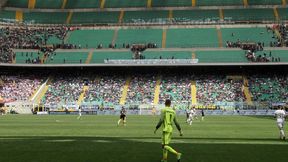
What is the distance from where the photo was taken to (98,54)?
8306cm

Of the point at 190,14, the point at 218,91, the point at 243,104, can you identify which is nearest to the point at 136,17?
the point at 190,14

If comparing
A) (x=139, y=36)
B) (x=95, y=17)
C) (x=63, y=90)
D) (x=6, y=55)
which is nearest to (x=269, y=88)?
(x=139, y=36)

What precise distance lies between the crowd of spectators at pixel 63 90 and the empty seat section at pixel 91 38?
25.9ft

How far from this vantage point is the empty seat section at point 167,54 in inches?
3150

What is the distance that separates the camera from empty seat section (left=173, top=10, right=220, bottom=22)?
3570 inches

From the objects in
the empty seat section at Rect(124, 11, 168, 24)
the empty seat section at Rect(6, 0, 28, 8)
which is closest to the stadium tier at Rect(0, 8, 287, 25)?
the empty seat section at Rect(124, 11, 168, 24)

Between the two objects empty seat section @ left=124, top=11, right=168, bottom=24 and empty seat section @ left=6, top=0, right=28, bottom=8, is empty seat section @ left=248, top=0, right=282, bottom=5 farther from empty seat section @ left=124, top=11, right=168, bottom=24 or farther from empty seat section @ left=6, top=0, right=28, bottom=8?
empty seat section @ left=6, top=0, right=28, bottom=8

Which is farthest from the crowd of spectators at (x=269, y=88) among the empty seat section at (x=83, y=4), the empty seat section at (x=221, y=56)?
the empty seat section at (x=83, y=4)

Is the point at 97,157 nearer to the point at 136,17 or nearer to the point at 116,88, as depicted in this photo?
the point at 116,88

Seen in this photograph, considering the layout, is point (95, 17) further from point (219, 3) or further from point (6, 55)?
point (219, 3)

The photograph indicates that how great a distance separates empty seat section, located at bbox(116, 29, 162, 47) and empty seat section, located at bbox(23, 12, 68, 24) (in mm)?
13681

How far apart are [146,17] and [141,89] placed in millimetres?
21105

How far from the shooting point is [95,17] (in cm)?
9406

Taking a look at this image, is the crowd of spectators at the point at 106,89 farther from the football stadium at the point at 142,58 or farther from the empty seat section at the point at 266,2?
the empty seat section at the point at 266,2
